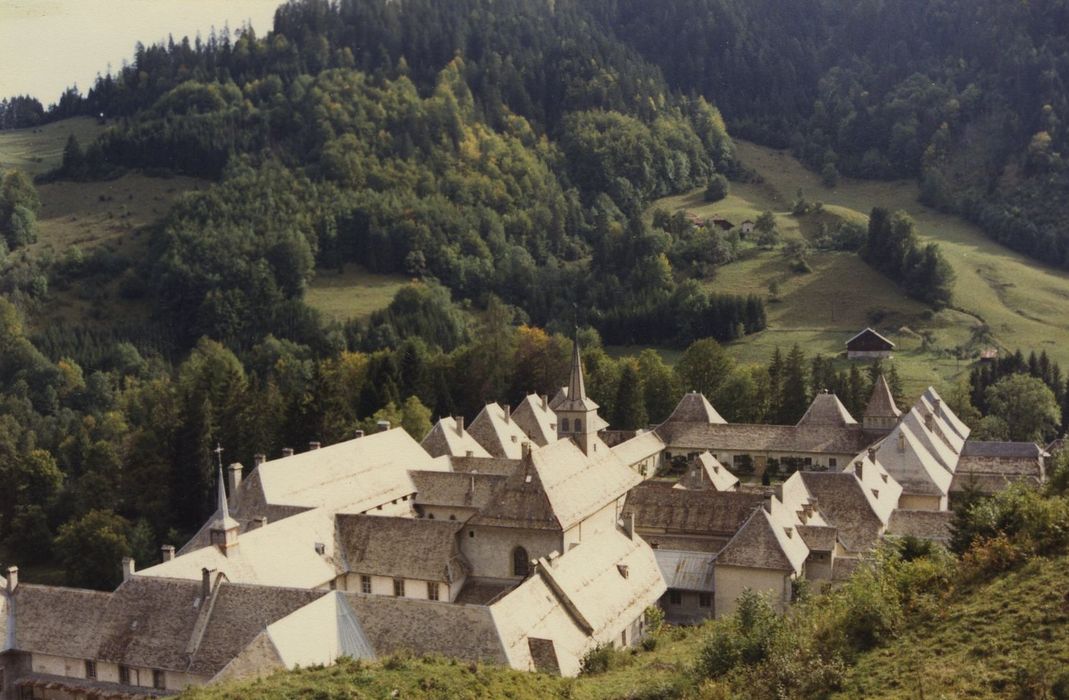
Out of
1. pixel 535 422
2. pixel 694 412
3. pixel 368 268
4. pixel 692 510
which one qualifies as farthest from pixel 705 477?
pixel 368 268

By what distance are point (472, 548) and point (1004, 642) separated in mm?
27884

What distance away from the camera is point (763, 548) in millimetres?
47906

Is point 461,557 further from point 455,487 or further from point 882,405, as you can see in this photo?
point 882,405

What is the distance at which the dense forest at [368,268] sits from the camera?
231 feet

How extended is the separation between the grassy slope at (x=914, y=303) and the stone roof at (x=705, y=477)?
37503 millimetres

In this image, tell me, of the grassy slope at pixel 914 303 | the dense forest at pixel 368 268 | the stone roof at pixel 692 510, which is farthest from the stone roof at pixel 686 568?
the grassy slope at pixel 914 303

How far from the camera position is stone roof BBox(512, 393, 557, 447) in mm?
74750

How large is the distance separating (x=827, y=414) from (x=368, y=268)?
290ft

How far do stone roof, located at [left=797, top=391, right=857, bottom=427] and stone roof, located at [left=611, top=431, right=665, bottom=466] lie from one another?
9.27m

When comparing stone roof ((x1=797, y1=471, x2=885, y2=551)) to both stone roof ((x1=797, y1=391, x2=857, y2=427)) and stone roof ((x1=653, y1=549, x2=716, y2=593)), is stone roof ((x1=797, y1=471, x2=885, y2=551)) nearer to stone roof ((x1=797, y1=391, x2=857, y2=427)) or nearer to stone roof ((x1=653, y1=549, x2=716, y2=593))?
stone roof ((x1=653, y1=549, x2=716, y2=593))

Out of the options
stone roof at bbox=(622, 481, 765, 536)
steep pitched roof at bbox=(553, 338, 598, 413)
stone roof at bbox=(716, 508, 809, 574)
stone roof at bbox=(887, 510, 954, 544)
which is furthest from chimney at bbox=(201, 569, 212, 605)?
stone roof at bbox=(887, 510, 954, 544)

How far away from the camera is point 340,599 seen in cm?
3712

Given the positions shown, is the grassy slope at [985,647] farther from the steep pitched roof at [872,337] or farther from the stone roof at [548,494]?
the steep pitched roof at [872,337]

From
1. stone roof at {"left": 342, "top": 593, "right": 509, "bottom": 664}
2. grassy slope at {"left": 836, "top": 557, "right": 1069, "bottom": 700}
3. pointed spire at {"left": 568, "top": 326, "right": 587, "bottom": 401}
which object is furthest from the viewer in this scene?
pointed spire at {"left": 568, "top": 326, "right": 587, "bottom": 401}
